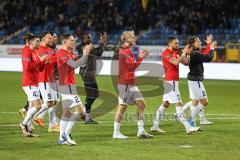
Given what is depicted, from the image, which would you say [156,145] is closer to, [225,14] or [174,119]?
[174,119]

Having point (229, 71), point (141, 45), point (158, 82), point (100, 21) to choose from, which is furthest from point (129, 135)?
point (100, 21)

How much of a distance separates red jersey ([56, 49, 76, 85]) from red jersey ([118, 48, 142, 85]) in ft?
3.80

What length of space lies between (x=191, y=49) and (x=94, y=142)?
3571 millimetres

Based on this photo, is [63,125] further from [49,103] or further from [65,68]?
[49,103]

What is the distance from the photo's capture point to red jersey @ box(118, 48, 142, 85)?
1284 centimetres

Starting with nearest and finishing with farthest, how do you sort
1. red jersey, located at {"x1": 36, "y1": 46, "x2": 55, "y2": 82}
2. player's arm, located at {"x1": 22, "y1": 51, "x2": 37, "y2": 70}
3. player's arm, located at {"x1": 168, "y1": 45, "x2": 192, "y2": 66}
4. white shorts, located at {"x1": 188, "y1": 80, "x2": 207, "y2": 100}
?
player's arm, located at {"x1": 22, "y1": 51, "x2": 37, "y2": 70} < red jersey, located at {"x1": 36, "y1": 46, "x2": 55, "y2": 82} < player's arm, located at {"x1": 168, "y1": 45, "x2": 192, "y2": 66} < white shorts, located at {"x1": 188, "y1": 80, "x2": 207, "y2": 100}

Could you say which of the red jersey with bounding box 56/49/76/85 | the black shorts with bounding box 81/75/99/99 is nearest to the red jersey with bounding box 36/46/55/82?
the red jersey with bounding box 56/49/76/85

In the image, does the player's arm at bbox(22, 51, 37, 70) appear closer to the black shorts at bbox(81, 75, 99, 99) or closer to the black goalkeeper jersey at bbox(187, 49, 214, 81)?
the black shorts at bbox(81, 75, 99, 99)

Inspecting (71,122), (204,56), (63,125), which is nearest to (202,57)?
(204,56)

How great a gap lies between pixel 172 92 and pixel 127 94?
1481mm

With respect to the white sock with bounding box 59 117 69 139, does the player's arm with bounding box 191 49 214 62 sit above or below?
above

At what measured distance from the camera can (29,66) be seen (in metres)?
13.2

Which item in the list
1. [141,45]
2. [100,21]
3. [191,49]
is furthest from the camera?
[100,21]

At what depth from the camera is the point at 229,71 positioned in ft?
97.9
